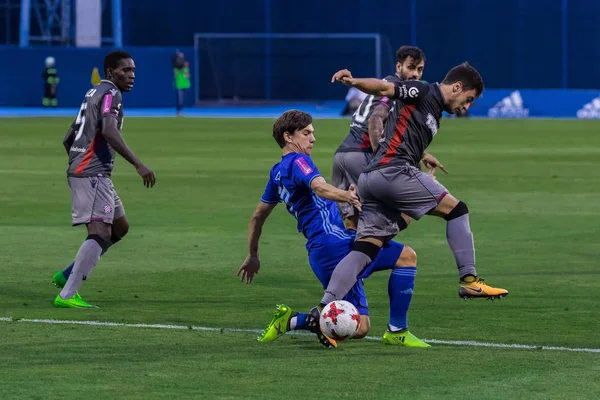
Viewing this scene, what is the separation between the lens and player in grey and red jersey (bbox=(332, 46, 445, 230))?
11.1 m

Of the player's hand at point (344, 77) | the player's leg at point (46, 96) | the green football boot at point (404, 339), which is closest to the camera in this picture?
the player's hand at point (344, 77)

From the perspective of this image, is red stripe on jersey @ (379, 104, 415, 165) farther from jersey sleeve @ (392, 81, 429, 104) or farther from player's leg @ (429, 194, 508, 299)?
player's leg @ (429, 194, 508, 299)

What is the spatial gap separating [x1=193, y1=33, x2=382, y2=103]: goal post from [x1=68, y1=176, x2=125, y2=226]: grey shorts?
152ft

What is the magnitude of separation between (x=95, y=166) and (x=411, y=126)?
276cm

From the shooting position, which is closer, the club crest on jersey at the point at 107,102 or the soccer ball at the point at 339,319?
the soccer ball at the point at 339,319

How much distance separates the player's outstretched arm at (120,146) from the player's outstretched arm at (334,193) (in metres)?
2.15

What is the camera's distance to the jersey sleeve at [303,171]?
820 centimetres

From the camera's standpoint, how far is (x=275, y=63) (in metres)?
58.3

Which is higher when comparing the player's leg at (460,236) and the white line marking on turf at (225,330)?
the player's leg at (460,236)

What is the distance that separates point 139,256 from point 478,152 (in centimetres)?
1765

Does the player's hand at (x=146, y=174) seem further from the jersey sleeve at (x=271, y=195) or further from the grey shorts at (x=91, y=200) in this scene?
the jersey sleeve at (x=271, y=195)

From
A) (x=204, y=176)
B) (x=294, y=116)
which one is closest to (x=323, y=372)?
(x=294, y=116)

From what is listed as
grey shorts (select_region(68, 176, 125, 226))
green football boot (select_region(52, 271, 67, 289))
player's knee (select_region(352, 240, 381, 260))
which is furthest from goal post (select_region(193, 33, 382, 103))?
player's knee (select_region(352, 240, 381, 260))

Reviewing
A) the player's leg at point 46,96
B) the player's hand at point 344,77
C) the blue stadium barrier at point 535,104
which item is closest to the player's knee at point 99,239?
the player's hand at point 344,77
